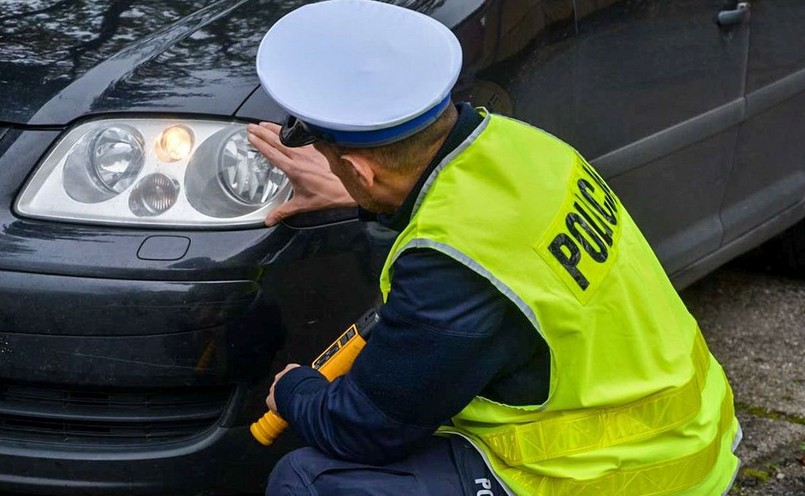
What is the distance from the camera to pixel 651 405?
2160 mm

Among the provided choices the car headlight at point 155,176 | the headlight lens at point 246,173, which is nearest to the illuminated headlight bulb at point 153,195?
the car headlight at point 155,176

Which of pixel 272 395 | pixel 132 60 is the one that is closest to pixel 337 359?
pixel 272 395

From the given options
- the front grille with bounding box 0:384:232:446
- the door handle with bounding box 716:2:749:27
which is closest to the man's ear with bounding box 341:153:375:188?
the front grille with bounding box 0:384:232:446

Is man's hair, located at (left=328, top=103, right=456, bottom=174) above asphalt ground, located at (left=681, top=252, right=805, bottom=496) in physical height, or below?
above


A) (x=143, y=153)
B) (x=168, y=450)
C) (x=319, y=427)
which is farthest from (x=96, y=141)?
(x=319, y=427)

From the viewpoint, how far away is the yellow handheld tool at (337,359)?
2.31 meters

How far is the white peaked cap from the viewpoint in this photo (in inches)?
78.8

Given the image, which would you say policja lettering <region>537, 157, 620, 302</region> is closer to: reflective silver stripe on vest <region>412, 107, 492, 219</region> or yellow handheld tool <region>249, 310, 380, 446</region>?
reflective silver stripe on vest <region>412, 107, 492, 219</region>

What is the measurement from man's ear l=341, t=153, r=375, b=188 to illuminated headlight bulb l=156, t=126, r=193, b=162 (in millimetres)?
532

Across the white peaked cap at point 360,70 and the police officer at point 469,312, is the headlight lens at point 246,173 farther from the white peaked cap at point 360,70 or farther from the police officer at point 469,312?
the white peaked cap at point 360,70

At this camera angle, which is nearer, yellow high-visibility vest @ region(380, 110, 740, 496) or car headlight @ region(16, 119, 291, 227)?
yellow high-visibility vest @ region(380, 110, 740, 496)

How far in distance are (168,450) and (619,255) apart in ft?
3.28

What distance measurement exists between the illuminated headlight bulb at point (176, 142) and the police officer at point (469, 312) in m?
0.33

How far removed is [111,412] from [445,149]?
926 mm
